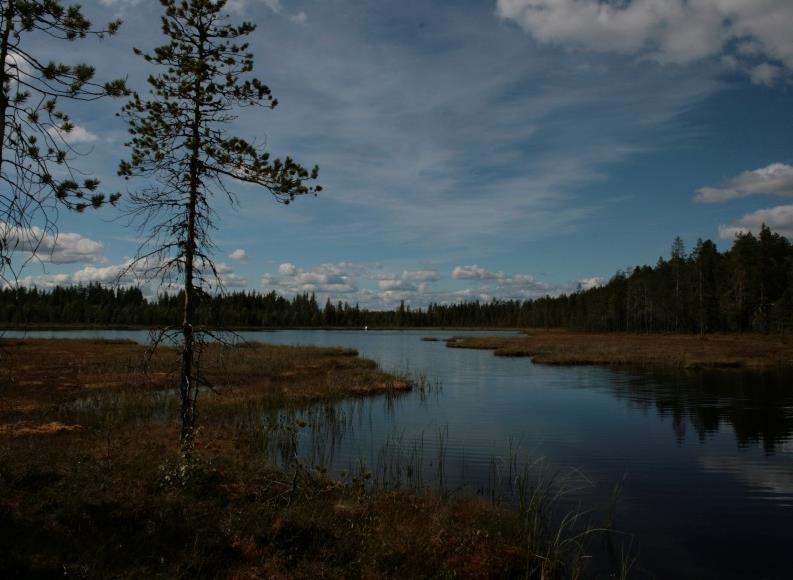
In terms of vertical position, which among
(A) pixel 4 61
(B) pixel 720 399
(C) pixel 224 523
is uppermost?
(A) pixel 4 61

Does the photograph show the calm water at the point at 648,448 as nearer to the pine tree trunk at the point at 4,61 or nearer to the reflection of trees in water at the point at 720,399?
the reflection of trees in water at the point at 720,399

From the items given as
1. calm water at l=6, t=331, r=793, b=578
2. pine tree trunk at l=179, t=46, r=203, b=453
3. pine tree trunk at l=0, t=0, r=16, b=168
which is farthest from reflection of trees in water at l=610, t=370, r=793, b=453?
pine tree trunk at l=0, t=0, r=16, b=168

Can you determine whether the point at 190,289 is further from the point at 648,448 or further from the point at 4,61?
the point at 648,448

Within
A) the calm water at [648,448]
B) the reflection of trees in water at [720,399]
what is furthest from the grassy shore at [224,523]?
the reflection of trees in water at [720,399]

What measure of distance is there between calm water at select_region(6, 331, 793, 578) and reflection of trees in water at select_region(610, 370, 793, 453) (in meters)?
0.09

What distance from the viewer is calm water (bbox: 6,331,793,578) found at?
1265cm

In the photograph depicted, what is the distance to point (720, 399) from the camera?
1283 inches

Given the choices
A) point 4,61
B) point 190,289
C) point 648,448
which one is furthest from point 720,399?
point 4,61

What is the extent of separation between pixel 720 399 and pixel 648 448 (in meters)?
14.8

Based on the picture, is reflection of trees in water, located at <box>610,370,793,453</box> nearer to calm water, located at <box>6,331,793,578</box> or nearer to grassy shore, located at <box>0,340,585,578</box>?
calm water, located at <box>6,331,793,578</box>

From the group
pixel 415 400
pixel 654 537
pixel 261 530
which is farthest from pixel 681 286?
pixel 261 530

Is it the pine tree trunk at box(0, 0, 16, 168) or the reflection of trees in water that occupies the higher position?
the pine tree trunk at box(0, 0, 16, 168)

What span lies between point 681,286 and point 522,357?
59.2 meters

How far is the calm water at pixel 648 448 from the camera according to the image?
12648 millimetres
